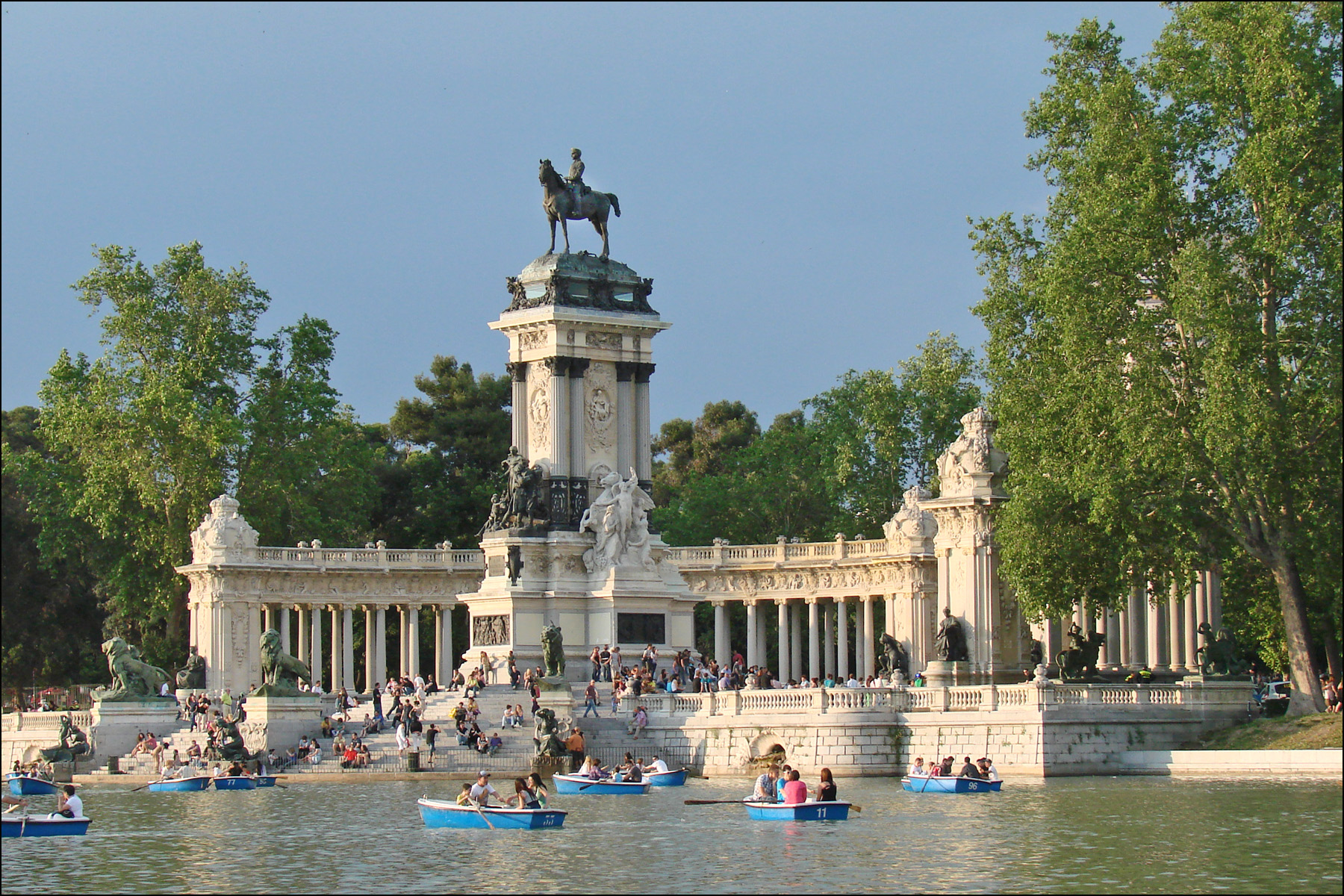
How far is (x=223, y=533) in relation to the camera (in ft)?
239

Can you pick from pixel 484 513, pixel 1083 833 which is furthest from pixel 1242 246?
pixel 484 513

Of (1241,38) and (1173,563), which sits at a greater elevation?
(1241,38)

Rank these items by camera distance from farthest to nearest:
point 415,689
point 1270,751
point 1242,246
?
point 415,689
point 1242,246
point 1270,751

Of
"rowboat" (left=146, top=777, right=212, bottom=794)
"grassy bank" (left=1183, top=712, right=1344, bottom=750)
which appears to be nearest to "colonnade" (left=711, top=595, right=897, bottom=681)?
"grassy bank" (left=1183, top=712, right=1344, bottom=750)

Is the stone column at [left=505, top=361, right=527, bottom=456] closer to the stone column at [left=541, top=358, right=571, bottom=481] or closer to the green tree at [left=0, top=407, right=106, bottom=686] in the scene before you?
the stone column at [left=541, top=358, right=571, bottom=481]

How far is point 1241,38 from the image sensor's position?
48656mm

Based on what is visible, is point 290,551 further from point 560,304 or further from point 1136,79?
point 1136,79

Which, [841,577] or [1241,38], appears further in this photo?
[841,577]

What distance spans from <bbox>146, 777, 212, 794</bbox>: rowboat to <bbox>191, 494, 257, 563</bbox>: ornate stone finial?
22.1 m

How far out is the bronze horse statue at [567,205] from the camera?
65750mm

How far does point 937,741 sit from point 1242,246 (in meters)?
12.6

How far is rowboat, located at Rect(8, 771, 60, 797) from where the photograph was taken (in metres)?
49.5

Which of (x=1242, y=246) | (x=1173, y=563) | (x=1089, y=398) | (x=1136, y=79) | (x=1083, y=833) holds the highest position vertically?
(x=1136, y=79)

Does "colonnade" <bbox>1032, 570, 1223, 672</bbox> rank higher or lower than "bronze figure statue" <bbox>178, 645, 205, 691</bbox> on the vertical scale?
higher
